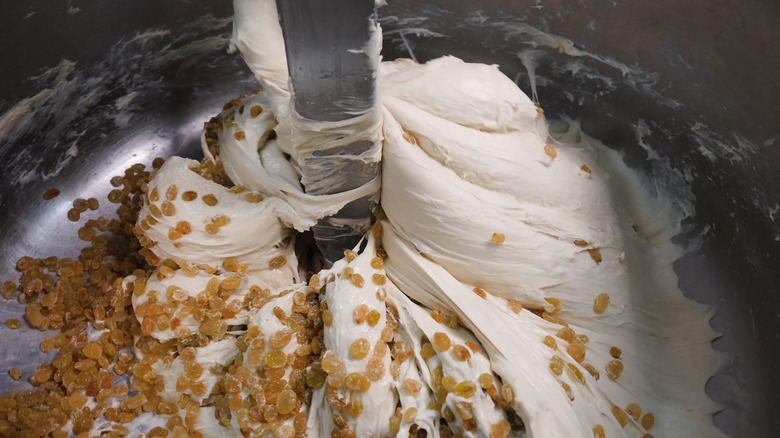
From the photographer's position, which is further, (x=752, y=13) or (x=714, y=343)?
(x=714, y=343)

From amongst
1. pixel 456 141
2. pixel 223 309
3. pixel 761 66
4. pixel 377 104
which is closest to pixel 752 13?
pixel 761 66

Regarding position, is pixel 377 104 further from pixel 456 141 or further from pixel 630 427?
A: pixel 630 427

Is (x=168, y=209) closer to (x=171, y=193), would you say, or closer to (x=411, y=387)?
(x=171, y=193)

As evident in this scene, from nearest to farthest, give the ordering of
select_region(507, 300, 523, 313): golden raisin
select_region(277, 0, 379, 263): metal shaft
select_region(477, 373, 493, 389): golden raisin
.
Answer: select_region(277, 0, 379, 263): metal shaft → select_region(477, 373, 493, 389): golden raisin → select_region(507, 300, 523, 313): golden raisin

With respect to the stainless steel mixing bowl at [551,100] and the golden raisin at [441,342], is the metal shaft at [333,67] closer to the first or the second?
the golden raisin at [441,342]

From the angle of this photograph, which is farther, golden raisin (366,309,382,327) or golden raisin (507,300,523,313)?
golden raisin (507,300,523,313)

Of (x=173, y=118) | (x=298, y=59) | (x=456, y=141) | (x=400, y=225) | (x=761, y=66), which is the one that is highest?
(x=298, y=59)

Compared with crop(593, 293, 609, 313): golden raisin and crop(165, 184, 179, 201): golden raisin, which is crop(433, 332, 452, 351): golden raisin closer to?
crop(593, 293, 609, 313): golden raisin

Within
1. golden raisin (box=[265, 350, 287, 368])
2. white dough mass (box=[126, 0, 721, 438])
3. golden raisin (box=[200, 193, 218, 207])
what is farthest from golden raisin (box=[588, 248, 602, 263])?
golden raisin (box=[200, 193, 218, 207])
